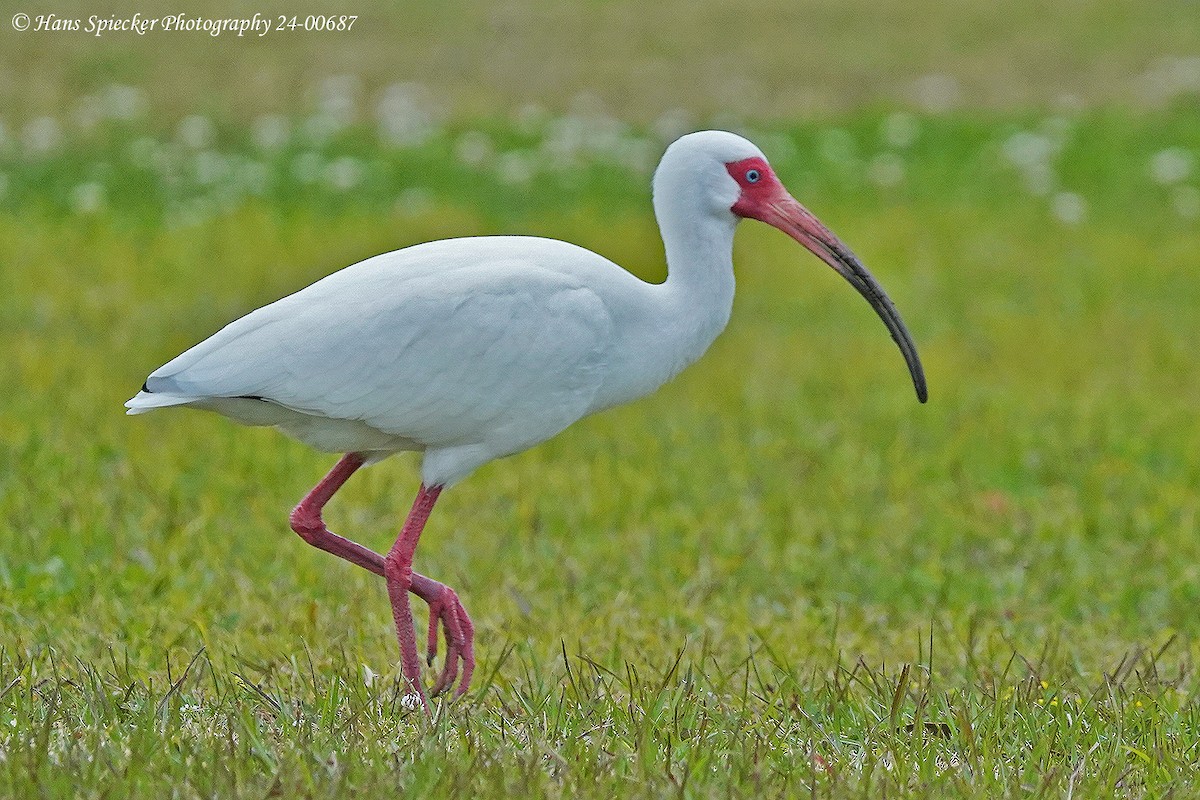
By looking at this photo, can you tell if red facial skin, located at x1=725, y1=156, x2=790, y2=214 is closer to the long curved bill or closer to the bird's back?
the long curved bill

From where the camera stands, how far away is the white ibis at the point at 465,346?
3.97 meters

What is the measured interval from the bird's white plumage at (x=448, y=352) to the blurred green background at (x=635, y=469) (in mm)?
620

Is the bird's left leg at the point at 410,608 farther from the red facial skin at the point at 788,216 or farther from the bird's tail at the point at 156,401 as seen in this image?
the red facial skin at the point at 788,216

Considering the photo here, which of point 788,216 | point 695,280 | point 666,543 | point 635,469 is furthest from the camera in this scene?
point 635,469

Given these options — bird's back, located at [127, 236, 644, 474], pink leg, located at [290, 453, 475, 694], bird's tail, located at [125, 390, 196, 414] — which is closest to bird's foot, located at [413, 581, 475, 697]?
pink leg, located at [290, 453, 475, 694]

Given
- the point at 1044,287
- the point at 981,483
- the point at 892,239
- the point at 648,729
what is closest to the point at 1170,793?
the point at 648,729

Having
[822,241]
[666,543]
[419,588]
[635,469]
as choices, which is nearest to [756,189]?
[822,241]

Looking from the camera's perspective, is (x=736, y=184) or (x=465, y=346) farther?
(x=736, y=184)

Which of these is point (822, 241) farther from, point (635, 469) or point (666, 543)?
point (635, 469)

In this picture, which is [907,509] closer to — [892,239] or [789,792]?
[789,792]

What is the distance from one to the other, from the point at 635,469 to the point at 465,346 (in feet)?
10.2

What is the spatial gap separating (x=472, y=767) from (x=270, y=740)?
51 cm

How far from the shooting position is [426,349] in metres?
4.00

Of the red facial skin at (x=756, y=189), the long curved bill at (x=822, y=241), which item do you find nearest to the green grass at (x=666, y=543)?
the long curved bill at (x=822, y=241)
